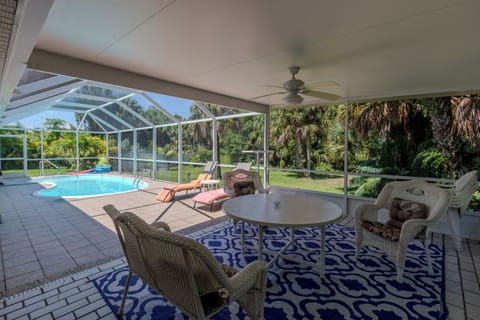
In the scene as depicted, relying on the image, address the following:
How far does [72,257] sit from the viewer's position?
288 cm

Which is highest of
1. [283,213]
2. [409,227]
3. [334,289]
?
[283,213]

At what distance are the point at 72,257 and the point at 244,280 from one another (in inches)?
104

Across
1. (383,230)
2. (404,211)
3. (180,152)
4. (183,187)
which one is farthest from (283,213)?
(180,152)

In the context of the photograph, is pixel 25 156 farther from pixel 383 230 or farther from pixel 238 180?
pixel 383 230

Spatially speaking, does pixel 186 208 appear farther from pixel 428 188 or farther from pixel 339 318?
pixel 428 188

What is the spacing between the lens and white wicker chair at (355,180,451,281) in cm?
240

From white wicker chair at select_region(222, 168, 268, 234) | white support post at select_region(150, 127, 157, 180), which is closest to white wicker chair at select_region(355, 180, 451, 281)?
white wicker chair at select_region(222, 168, 268, 234)

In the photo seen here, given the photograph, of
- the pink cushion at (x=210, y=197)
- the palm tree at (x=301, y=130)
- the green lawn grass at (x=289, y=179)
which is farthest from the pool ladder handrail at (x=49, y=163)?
the palm tree at (x=301, y=130)

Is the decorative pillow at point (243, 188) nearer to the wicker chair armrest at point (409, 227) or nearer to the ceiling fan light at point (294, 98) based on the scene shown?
the ceiling fan light at point (294, 98)

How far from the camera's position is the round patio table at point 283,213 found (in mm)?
2266

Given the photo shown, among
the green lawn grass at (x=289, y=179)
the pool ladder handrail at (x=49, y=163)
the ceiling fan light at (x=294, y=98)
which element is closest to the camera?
the ceiling fan light at (x=294, y=98)

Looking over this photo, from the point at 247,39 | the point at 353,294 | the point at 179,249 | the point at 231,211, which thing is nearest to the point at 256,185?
the point at 231,211

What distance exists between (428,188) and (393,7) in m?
2.32

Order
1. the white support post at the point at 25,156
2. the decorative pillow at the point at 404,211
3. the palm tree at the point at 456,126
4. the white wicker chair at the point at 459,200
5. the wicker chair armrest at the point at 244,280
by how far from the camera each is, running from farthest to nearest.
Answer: the white support post at the point at 25,156 → the palm tree at the point at 456,126 → the white wicker chair at the point at 459,200 → the decorative pillow at the point at 404,211 → the wicker chair armrest at the point at 244,280
